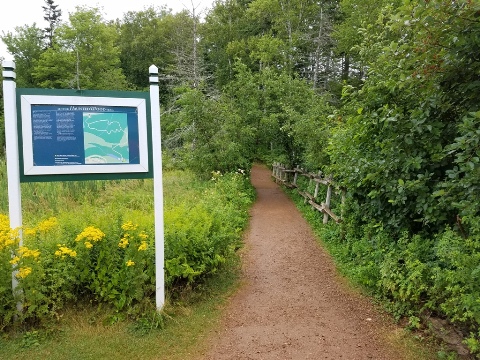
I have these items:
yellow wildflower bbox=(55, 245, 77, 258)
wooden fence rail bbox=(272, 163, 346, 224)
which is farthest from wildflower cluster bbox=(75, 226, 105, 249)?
wooden fence rail bbox=(272, 163, 346, 224)

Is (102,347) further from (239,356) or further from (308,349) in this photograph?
(308,349)

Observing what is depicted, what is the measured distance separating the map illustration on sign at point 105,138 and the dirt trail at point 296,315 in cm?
256

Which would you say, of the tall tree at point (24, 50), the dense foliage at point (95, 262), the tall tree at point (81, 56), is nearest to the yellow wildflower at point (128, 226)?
the dense foliage at point (95, 262)

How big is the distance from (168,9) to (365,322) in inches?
1939

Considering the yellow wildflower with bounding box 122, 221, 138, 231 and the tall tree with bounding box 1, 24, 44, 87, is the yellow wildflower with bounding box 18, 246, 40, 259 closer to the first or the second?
the yellow wildflower with bounding box 122, 221, 138, 231

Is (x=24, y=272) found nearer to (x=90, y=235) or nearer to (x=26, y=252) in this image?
(x=26, y=252)

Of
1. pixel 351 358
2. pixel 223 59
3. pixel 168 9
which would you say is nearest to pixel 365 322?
pixel 351 358

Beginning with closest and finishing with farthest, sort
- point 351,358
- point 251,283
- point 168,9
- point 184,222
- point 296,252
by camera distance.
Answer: point 351,358
point 184,222
point 251,283
point 296,252
point 168,9

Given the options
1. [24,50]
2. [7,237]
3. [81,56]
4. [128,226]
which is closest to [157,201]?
[128,226]

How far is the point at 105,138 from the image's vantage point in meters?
4.39

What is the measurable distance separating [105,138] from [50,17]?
44.8 m

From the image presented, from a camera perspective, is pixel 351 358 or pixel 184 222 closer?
pixel 351 358

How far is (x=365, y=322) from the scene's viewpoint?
14.9ft

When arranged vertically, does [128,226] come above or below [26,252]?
above
